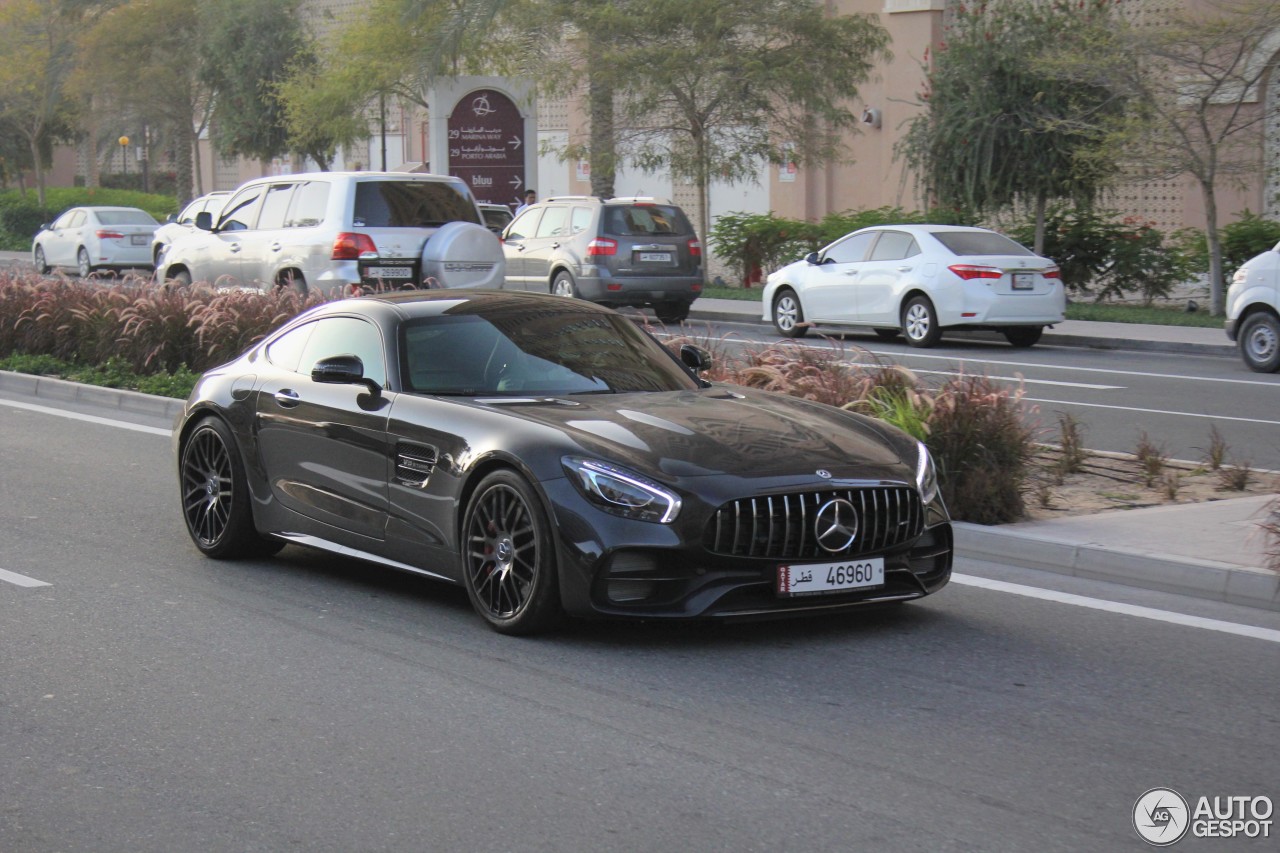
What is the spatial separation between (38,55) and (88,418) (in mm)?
43402

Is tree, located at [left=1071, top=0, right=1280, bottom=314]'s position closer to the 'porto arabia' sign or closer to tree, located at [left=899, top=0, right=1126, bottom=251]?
tree, located at [left=899, top=0, right=1126, bottom=251]

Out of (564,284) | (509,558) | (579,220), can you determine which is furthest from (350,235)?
(509,558)

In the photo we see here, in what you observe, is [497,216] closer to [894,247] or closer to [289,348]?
[894,247]

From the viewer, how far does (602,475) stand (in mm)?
6535

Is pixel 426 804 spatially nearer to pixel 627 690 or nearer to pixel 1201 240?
pixel 627 690

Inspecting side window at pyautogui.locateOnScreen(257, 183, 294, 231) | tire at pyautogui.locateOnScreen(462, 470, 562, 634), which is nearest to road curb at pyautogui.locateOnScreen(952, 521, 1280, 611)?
tire at pyautogui.locateOnScreen(462, 470, 562, 634)

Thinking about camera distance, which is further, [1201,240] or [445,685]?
[1201,240]

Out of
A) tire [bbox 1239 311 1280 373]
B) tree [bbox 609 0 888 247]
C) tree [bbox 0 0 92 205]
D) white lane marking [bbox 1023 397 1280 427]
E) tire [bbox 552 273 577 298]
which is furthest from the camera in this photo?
tree [bbox 0 0 92 205]

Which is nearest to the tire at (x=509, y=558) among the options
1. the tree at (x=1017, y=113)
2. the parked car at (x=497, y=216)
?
the tree at (x=1017, y=113)

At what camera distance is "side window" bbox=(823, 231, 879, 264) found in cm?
2266

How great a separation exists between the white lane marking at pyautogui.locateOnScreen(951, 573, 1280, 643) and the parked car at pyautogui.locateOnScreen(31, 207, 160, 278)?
33.2 metres

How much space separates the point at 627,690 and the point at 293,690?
122cm

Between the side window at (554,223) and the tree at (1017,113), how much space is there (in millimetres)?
6306

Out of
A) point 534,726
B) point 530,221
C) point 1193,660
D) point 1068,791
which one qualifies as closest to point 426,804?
point 534,726
